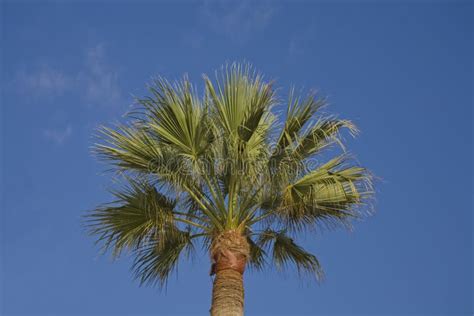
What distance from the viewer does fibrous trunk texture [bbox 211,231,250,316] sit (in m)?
9.49

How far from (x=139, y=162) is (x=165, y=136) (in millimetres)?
510

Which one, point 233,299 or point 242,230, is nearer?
point 233,299

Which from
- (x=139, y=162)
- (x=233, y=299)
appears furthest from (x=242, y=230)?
(x=139, y=162)

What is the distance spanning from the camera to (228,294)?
9539 millimetres

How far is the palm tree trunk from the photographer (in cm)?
945

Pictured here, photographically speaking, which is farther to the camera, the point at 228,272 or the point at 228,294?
the point at 228,272

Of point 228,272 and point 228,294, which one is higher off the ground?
point 228,272

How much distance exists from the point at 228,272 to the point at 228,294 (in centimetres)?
31

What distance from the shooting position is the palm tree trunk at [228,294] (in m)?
9.45

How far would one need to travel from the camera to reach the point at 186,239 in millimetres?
11062

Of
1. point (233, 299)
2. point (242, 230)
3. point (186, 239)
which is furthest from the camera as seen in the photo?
point (186, 239)

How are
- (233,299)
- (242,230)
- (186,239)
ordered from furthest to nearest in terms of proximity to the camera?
(186,239)
(242,230)
(233,299)

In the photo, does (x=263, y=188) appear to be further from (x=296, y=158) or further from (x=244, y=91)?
(x=244, y=91)

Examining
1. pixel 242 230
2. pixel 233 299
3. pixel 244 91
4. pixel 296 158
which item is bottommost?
pixel 233 299
